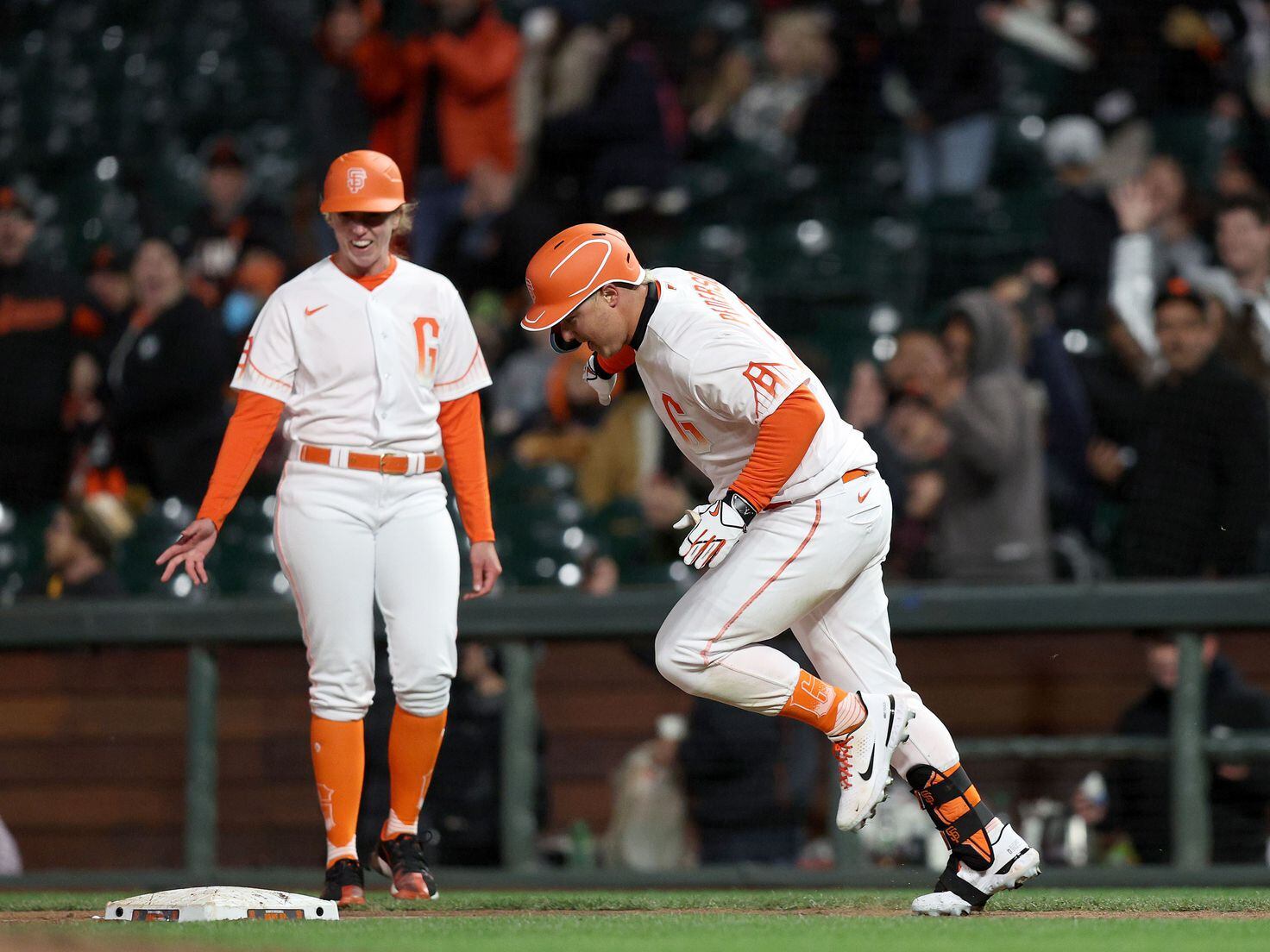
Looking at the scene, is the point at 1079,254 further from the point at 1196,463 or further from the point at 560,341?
the point at 560,341

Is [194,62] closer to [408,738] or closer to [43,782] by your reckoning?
[43,782]

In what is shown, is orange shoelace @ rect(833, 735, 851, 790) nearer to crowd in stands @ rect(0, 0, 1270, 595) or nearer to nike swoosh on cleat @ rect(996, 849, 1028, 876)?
nike swoosh on cleat @ rect(996, 849, 1028, 876)

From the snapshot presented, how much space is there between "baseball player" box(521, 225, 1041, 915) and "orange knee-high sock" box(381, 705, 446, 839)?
0.92m

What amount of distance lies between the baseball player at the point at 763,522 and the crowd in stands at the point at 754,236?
8.28 feet

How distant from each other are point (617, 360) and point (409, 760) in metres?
1.27

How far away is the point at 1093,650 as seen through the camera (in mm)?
6203

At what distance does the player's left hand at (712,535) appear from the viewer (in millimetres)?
3939

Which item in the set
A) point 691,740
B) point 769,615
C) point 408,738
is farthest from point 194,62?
point 769,615

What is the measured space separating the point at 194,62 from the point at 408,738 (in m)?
7.67

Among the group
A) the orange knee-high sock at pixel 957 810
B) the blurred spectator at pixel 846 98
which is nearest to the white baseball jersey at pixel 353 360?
the orange knee-high sock at pixel 957 810

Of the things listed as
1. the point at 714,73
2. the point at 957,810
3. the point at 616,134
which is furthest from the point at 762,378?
the point at 714,73

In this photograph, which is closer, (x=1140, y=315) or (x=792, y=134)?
(x=1140, y=315)

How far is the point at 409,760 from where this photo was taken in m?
4.80

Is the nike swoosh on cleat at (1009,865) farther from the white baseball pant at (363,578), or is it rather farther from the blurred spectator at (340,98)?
the blurred spectator at (340,98)
